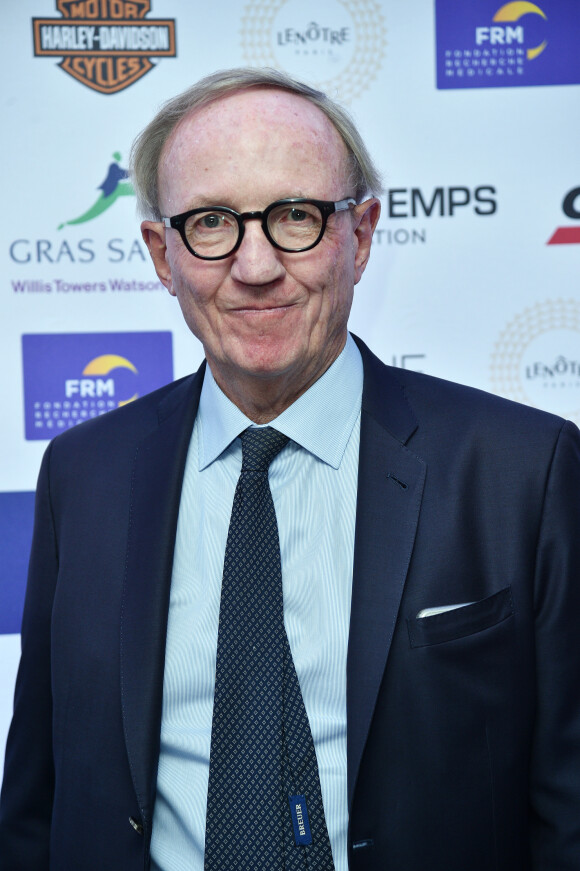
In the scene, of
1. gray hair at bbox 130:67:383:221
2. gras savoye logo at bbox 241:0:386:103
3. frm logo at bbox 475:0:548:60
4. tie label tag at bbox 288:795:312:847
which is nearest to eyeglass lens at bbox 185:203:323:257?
gray hair at bbox 130:67:383:221

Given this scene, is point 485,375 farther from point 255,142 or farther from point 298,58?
point 255,142

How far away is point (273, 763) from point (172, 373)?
1351 mm

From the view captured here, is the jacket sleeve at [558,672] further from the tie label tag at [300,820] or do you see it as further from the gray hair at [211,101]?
the gray hair at [211,101]


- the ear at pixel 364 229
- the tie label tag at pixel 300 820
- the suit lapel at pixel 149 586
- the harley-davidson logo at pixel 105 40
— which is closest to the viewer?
the tie label tag at pixel 300 820

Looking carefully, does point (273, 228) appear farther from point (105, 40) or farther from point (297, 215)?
point (105, 40)

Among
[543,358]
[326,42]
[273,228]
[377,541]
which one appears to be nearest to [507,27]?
[326,42]

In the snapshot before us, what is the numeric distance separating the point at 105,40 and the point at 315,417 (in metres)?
1.45

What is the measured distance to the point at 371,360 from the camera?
152cm

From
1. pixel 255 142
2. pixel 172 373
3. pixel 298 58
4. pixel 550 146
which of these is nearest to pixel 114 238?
pixel 172 373

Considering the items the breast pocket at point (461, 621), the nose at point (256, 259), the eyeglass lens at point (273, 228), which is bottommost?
the breast pocket at point (461, 621)

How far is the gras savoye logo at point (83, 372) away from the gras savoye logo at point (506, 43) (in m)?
1.10

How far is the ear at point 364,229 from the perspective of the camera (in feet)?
4.97

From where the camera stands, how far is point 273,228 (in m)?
1.34

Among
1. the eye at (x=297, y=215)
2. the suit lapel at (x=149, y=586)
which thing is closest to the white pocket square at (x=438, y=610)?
the suit lapel at (x=149, y=586)
